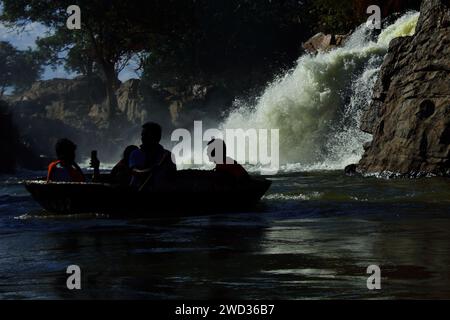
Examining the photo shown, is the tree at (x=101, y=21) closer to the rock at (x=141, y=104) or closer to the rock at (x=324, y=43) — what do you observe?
the rock at (x=141, y=104)

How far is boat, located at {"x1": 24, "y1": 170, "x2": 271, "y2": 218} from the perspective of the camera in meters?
15.7

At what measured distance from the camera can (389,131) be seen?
83.7 feet

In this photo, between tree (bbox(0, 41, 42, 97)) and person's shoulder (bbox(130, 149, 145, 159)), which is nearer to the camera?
person's shoulder (bbox(130, 149, 145, 159))

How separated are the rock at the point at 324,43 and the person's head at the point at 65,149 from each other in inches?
1080

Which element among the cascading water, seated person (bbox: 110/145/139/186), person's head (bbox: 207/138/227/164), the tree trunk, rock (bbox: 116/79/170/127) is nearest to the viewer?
seated person (bbox: 110/145/139/186)

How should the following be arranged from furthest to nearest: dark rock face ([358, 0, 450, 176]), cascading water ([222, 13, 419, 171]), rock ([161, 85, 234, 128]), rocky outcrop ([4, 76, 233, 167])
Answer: rocky outcrop ([4, 76, 233, 167])
rock ([161, 85, 234, 128])
cascading water ([222, 13, 419, 171])
dark rock face ([358, 0, 450, 176])

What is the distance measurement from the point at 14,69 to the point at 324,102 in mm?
77154

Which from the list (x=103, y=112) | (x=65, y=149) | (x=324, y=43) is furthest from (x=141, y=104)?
(x=65, y=149)

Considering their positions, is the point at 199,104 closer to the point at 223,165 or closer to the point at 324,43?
the point at 324,43

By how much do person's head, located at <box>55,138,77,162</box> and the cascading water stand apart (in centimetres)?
1812

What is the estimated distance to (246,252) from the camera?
10836mm

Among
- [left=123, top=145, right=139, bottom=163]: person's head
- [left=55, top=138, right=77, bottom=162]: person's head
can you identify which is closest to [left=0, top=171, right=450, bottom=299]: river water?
[left=55, top=138, right=77, bottom=162]: person's head

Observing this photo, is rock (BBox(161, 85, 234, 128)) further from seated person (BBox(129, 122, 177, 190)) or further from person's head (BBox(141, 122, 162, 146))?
person's head (BBox(141, 122, 162, 146))

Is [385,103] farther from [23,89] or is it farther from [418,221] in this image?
[23,89]
